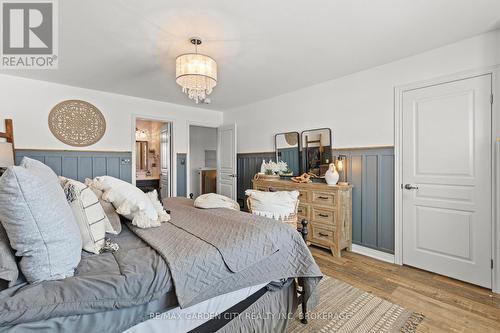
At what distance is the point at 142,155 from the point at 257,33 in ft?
18.4

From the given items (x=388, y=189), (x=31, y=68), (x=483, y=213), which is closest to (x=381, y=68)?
(x=388, y=189)

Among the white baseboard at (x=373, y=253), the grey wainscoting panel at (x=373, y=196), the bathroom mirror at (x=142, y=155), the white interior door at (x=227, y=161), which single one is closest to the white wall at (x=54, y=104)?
the white interior door at (x=227, y=161)

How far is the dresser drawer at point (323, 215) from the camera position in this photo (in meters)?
3.05

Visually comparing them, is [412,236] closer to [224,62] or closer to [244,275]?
[244,275]

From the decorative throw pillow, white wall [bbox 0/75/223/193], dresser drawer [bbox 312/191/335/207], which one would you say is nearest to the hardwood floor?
dresser drawer [bbox 312/191/335/207]

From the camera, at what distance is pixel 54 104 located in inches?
142

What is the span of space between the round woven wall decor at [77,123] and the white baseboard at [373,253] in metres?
4.41

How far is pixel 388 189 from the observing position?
9.69 ft

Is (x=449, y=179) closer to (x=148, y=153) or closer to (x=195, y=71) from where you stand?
(x=195, y=71)

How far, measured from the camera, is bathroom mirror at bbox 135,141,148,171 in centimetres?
670

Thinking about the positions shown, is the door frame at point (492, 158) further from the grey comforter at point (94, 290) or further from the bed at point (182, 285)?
the grey comforter at point (94, 290)

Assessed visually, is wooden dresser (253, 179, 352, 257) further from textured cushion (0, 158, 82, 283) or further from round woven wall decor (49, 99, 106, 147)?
round woven wall decor (49, 99, 106, 147)

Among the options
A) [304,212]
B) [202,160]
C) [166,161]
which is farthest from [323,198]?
[202,160]

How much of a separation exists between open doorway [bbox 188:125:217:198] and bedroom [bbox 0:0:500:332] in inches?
102
